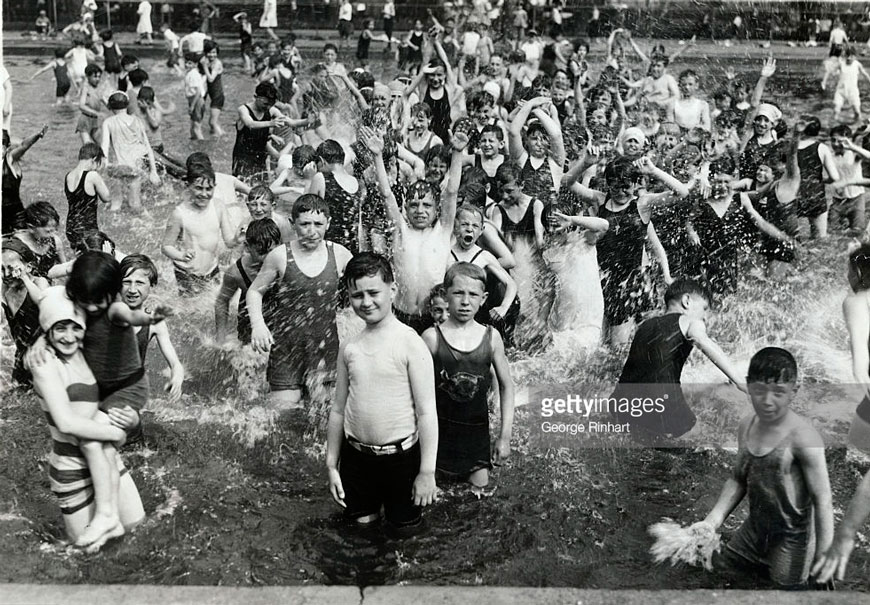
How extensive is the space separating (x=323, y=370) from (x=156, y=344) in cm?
100

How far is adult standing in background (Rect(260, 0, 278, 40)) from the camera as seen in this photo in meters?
6.27

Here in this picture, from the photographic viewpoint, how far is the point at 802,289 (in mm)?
6137

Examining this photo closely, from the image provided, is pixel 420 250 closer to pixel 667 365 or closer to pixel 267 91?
pixel 667 365

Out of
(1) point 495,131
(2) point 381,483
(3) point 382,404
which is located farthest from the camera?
(1) point 495,131

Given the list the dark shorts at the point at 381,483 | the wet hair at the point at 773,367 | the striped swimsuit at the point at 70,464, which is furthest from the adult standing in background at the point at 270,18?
the wet hair at the point at 773,367

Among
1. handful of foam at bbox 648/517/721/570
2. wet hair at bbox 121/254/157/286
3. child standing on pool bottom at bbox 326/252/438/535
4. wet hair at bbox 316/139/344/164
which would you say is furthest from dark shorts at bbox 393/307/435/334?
handful of foam at bbox 648/517/721/570

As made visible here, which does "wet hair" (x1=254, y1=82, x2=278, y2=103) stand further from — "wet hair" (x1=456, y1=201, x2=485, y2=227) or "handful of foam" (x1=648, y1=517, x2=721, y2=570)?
"handful of foam" (x1=648, y1=517, x2=721, y2=570)

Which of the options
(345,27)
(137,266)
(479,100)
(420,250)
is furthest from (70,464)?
(479,100)

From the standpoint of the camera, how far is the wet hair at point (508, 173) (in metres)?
6.34

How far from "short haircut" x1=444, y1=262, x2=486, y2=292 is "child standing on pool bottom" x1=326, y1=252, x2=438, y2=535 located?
0.53 m

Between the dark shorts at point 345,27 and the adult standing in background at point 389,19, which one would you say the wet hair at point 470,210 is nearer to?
the adult standing in background at point 389,19

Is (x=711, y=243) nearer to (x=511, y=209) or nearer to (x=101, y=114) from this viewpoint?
(x=511, y=209)

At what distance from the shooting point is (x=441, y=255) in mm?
5625

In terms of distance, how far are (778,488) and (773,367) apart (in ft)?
2.06
